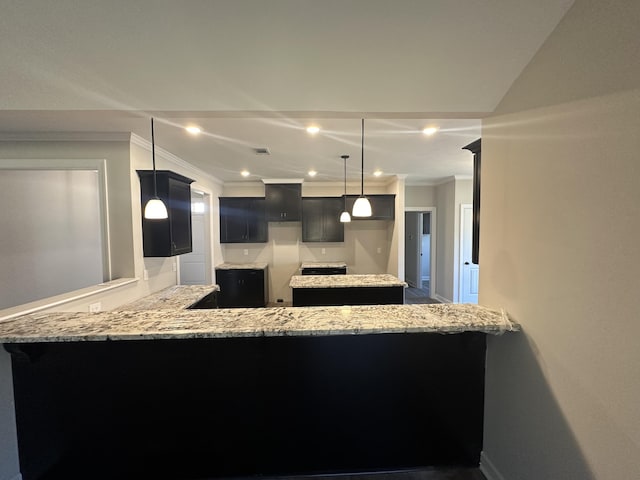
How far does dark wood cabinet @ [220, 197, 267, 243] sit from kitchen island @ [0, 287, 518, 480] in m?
3.81

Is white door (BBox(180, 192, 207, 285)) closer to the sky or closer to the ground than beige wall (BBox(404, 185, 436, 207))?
closer to the ground

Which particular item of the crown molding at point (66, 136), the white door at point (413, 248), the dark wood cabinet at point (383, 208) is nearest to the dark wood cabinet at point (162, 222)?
the crown molding at point (66, 136)

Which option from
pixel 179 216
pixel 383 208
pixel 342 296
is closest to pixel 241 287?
pixel 179 216

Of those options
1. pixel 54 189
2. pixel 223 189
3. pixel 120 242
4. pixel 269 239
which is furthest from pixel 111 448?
pixel 223 189

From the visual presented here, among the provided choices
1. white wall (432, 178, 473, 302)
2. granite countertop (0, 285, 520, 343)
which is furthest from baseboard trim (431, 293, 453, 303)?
granite countertop (0, 285, 520, 343)

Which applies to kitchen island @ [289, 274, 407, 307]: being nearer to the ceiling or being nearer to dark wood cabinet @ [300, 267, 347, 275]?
dark wood cabinet @ [300, 267, 347, 275]

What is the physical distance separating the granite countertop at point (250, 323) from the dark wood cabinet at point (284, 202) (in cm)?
374

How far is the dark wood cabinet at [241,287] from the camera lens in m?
5.04

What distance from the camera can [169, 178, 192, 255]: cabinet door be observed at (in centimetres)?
292

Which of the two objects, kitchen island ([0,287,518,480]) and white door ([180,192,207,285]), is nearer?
kitchen island ([0,287,518,480])

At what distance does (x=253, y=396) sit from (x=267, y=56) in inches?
76.4

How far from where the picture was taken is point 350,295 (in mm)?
3373

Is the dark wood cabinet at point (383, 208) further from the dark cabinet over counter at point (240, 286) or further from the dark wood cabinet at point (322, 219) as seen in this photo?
the dark cabinet over counter at point (240, 286)

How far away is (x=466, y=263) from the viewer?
5156 mm
